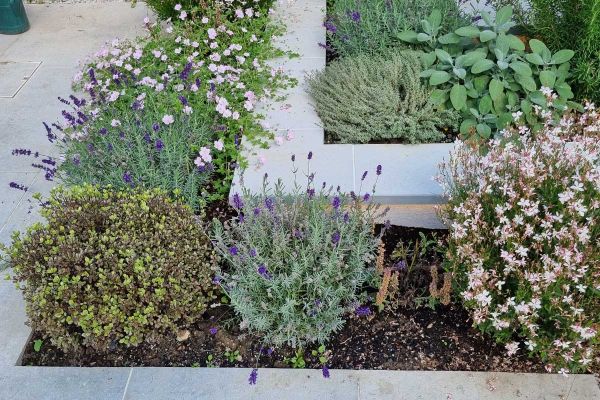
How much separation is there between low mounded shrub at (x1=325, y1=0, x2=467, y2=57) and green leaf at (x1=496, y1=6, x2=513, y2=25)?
482 mm

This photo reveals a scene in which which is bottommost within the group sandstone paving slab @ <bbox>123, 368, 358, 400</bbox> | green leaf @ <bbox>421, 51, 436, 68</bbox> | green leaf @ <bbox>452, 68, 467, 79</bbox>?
sandstone paving slab @ <bbox>123, 368, 358, 400</bbox>

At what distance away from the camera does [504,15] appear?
381cm

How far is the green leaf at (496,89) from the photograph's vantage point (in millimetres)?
3580

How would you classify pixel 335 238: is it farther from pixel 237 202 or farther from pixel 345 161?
pixel 345 161

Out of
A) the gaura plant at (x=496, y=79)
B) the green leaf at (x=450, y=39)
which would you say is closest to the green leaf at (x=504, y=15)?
the gaura plant at (x=496, y=79)

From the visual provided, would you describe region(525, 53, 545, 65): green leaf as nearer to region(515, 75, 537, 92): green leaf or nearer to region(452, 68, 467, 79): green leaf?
region(515, 75, 537, 92): green leaf

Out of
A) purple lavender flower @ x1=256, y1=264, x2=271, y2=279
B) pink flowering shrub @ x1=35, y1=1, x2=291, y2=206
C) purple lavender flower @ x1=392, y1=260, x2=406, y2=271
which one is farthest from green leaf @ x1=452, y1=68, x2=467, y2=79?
purple lavender flower @ x1=256, y1=264, x2=271, y2=279

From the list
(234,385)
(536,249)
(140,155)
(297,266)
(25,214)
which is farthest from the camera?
(25,214)

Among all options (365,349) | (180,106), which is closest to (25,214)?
(180,106)

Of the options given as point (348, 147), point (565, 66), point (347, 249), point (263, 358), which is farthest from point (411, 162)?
point (263, 358)

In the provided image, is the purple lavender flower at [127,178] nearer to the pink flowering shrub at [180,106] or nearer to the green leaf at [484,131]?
the pink flowering shrub at [180,106]

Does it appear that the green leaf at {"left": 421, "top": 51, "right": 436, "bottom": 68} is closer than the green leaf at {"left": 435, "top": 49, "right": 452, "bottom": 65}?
No

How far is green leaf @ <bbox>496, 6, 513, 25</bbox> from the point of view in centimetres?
380

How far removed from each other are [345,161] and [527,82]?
129cm
